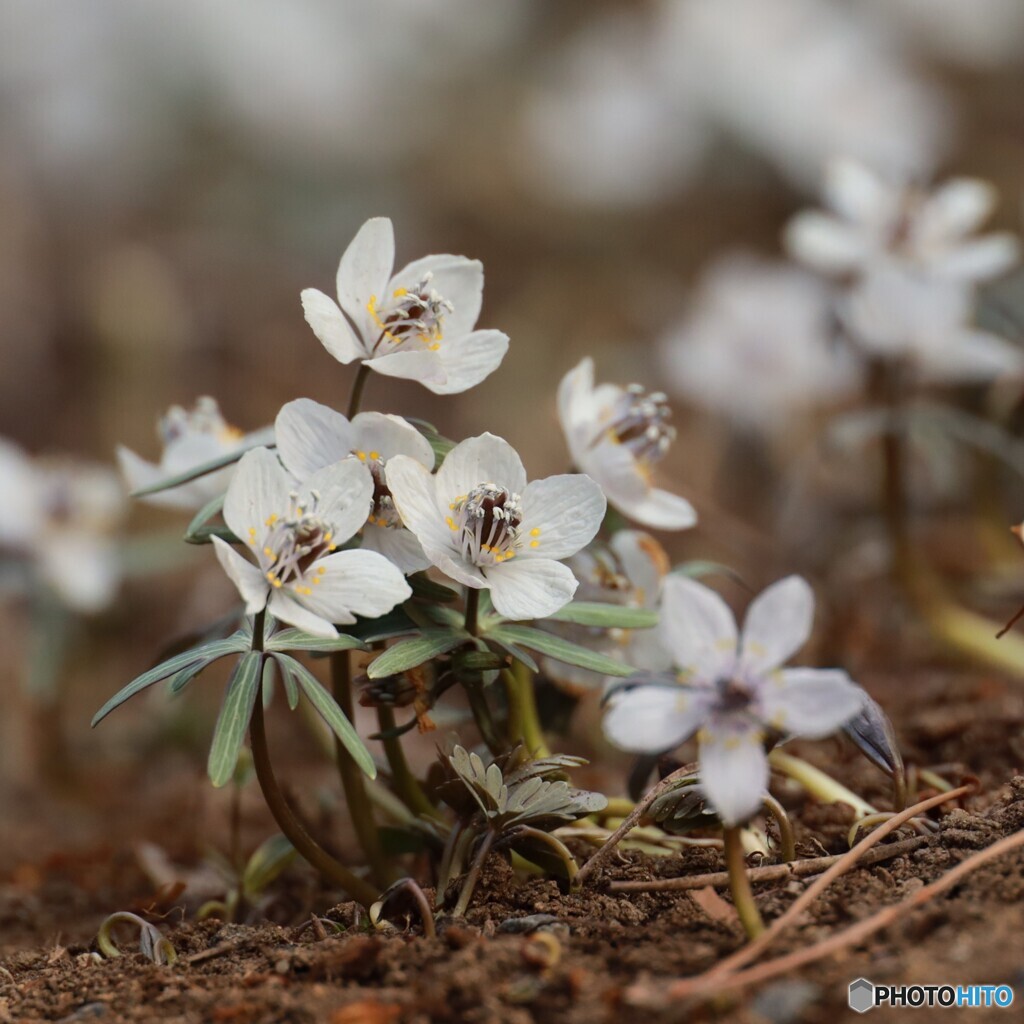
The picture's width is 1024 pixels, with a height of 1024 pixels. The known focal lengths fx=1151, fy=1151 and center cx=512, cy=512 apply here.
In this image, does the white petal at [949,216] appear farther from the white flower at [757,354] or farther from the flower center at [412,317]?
the flower center at [412,317]

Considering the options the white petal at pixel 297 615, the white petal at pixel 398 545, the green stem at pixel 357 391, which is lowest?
the white petal at pixel 297 615

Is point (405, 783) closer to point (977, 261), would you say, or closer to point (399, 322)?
point (399, 322)

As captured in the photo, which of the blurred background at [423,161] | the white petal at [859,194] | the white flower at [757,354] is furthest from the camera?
the blurred background at [423,161]

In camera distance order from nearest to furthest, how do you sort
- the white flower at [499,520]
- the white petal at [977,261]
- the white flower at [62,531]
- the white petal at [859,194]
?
the white flower at [499,520] < the white petal at [977,261] < the white petal at [859,194] < the white flower at [62,531]

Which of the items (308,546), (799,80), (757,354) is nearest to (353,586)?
(308,546)

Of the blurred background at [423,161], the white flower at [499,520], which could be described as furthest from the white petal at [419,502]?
the blurred background at [423,161]

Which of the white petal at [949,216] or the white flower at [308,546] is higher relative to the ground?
the white petal at [949,216]

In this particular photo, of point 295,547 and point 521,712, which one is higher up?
point 295,547

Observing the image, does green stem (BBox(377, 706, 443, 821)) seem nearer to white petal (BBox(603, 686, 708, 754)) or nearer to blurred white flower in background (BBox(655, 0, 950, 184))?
white petal (BBox(603, 686, 708, 754))
